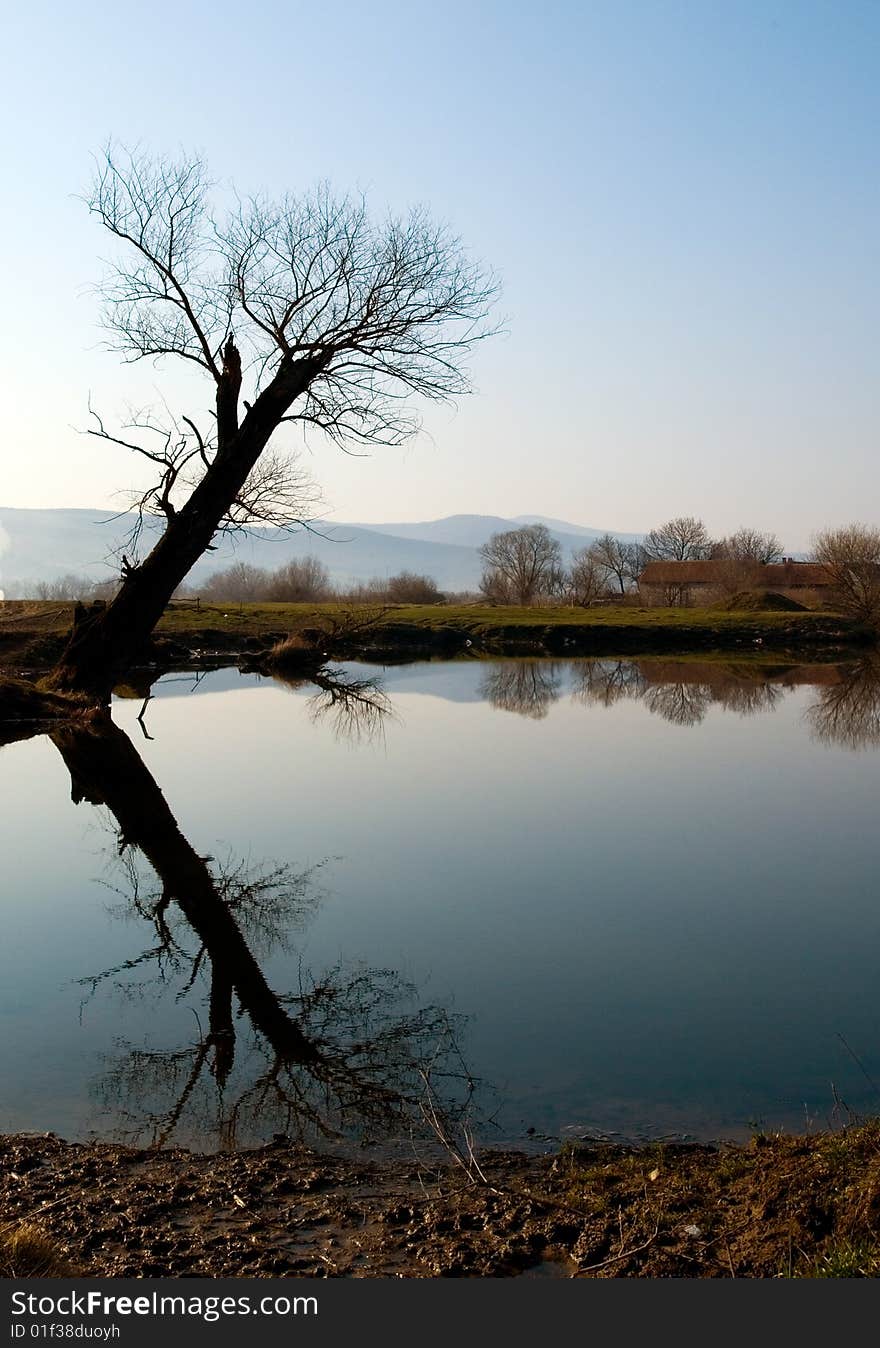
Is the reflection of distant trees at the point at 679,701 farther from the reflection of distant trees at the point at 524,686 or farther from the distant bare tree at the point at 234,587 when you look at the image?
the distant bare tree at the point at 234,587

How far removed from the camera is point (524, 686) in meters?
33.7

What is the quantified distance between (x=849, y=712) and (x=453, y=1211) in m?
22.4

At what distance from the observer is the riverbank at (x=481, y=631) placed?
44.7 metres

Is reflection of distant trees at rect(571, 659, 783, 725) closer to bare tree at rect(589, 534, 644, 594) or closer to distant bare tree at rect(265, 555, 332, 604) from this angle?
distant bare tree at rect(265, 555, 332, 604)

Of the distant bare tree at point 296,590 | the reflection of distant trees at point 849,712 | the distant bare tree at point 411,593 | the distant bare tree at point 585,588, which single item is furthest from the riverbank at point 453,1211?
the distant bare tree at point 411,593

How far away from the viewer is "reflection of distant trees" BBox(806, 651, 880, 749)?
21.7 m

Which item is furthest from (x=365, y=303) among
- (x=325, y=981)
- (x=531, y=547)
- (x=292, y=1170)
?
(x=531, y=547)

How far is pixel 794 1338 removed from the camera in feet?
12.7

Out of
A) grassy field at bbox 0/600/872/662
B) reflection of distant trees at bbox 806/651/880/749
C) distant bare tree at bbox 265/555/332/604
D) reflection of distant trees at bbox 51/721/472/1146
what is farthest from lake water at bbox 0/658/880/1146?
distant bare tree at bbox 265/555/332/604

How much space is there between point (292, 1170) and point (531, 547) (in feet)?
286

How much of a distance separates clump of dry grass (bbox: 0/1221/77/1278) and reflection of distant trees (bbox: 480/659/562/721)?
21.3 meters

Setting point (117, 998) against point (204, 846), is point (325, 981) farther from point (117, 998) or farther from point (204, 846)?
point (204, 846)

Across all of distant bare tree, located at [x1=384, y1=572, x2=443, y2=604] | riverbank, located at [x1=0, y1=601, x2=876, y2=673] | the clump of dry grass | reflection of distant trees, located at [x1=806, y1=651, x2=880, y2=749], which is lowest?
the clump of dry grass

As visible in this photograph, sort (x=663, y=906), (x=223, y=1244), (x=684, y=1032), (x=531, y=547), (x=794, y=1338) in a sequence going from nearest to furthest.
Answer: (x=794, y=1338) → (x=223, y=1244) → (x=684, y=1032) → (x=663, y=906) → (x=531, y=547)
